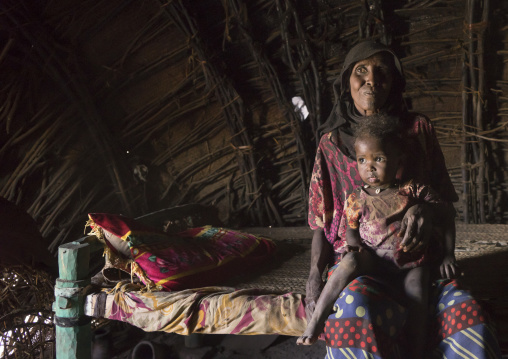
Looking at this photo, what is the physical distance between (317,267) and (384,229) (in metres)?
0.29

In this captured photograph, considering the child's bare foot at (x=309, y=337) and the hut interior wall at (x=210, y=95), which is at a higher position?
the hut interior wall at (x=210, y=95)

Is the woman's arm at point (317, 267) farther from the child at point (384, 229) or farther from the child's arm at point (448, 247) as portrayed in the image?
the child's arm at point (448, 247)

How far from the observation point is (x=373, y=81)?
165cm

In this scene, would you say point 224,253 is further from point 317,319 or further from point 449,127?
point 449,127

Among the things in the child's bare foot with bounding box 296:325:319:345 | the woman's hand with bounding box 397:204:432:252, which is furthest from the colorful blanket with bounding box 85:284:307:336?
the woman's hand with bounding box 397:204:432:252

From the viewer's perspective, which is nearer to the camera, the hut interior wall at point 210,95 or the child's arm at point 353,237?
the child's arm at point 353,237

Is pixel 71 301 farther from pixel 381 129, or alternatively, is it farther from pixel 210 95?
pixel 210 95

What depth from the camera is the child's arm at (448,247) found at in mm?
1490

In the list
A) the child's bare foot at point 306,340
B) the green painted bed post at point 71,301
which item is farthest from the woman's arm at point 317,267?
the green painted bed post at point 71,301

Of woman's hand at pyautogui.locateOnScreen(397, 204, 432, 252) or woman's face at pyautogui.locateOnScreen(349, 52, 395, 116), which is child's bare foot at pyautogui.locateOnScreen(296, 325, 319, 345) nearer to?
woman's hand at pyautogui.locateOnScreen(397, 204, 432, 252)

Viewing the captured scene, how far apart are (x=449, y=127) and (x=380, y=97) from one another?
1.72 meters

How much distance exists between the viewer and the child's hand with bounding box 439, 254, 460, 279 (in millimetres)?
1487

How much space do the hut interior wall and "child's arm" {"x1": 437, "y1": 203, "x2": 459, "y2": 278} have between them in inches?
65.5

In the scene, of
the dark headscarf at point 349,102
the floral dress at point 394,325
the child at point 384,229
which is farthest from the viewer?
the dark headscarf at point 349,102
